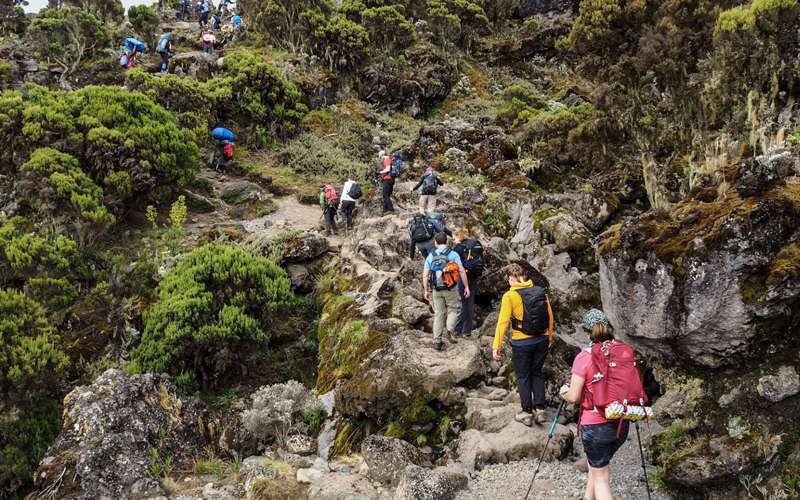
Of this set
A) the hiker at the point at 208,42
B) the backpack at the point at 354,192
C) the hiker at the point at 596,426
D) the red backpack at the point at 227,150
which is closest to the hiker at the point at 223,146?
the red backpack at the point at 227,150

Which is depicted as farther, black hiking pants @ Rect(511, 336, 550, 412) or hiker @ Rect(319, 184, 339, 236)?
hiker @ Rect(319, 184, 339, 236)

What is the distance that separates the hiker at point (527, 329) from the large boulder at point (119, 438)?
5.18 meters

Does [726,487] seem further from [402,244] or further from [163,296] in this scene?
[163,296]

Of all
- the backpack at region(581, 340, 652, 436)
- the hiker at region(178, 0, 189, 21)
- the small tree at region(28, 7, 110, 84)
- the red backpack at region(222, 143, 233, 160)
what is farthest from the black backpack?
the hiker at region(178, 0, 189, 21)

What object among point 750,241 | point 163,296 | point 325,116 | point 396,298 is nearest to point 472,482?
point 750,241

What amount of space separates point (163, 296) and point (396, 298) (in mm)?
6027

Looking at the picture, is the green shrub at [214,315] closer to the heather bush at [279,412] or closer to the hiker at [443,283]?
the heather bush at [279,412]

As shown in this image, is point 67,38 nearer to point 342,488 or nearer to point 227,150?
point 227,150

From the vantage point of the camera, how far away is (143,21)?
Result: 116ft

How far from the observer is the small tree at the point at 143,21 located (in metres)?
34.9

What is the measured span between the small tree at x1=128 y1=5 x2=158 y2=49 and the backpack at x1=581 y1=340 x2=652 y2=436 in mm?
38271

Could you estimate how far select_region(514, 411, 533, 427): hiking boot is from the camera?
21.4ft

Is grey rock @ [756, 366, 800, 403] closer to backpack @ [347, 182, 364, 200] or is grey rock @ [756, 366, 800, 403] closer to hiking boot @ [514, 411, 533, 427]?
hiking boot @ [514, 411, 533, 427]

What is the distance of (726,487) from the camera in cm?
509
